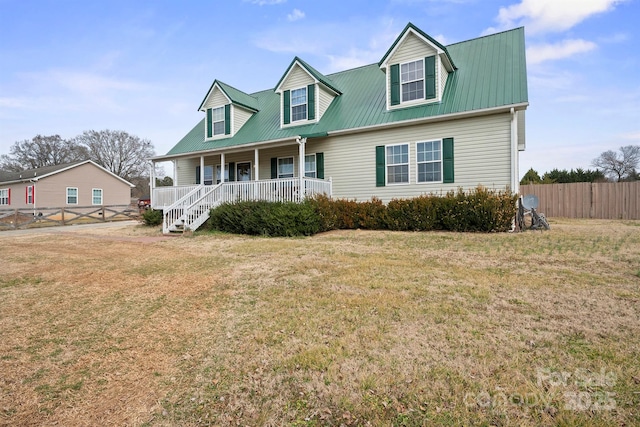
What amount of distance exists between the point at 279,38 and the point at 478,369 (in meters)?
14.6

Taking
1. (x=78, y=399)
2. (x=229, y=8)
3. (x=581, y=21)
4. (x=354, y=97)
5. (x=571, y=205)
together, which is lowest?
(x=78, y=399)

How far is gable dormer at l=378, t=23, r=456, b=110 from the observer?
12328mm

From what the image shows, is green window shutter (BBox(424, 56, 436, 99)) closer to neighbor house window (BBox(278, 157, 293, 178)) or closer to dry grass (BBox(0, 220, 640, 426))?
neighbor house window (BBox(278, 157, 293, 178))

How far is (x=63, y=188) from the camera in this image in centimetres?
2942

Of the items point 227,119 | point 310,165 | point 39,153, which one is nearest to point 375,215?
point 310,165

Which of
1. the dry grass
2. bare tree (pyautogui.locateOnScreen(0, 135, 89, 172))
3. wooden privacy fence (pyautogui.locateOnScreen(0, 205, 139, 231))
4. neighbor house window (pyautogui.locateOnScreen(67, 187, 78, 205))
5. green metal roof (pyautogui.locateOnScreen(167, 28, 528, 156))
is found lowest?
the dry grass

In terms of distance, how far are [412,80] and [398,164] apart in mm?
3451

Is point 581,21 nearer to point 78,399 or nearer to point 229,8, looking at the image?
point 229,8

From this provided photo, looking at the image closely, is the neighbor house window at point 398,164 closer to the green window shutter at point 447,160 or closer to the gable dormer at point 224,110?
the green window shutter at point 447,160

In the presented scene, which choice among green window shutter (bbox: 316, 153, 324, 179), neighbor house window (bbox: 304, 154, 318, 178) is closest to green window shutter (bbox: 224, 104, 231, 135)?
neighbor house window (bbox: 304, 154, 318, 178)

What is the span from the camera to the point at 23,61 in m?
15.7

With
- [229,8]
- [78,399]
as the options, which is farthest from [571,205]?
[78,399]

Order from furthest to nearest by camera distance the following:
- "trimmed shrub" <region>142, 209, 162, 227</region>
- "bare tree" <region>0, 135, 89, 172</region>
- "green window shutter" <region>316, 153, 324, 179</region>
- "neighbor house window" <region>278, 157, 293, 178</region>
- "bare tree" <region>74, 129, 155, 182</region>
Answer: "bare tree" <region>74, 129, 155, 182</region> → "bare tree" <region>0, 135, 89, 172</region> → "neighbor house window" <region>278, 157, 293, 178</region> → "trimmed shrub" <region>142, 209, 162, 227</region> → "green window shutter" <region>316, 153, 324, 179</region>

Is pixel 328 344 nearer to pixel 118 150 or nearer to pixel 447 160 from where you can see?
pixel 447 160
